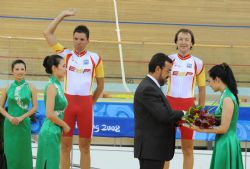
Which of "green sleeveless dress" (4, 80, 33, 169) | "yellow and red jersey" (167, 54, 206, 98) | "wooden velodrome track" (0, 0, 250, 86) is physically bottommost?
"green sleeveless dress" (4, 80, 33, 169)

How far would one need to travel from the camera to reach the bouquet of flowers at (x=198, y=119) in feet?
16.3

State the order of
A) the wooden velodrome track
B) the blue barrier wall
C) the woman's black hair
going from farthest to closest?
1. the wooden velodrome track
2. the blue barrier wall
3. the woman's black hair

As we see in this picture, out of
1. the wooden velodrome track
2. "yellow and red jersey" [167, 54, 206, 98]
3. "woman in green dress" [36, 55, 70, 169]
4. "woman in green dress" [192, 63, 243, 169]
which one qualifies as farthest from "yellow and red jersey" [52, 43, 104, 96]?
the wooden velodrome track

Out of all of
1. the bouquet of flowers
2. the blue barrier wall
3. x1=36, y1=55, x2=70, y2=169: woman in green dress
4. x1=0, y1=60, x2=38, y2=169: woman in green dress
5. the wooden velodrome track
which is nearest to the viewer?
the bouquet of flowers

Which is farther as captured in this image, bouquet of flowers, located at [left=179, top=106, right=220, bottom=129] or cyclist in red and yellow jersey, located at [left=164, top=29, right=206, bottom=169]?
cyclist in red and yellow jersey, located at [left=164, top=29, right=206, bottom=169]

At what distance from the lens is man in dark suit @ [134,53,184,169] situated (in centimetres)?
474

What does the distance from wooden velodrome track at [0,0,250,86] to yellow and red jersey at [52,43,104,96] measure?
182 inches

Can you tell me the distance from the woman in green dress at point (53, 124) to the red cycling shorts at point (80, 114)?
70cm

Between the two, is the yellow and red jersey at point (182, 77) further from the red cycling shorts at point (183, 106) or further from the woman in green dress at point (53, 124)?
the woman in green dress at point (53, 124)

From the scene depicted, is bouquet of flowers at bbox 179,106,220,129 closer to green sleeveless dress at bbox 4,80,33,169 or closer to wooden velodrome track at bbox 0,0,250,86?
green sleeveless dress at bbox 4,80,33,169

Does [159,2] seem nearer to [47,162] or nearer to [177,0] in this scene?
[177,0]

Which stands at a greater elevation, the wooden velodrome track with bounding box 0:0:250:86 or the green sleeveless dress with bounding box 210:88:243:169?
the wooden velodrome track with bounding box 0:0:250:86

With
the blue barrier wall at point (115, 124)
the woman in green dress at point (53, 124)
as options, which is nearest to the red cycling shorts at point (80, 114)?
the woman in green dress at point (53, 124)

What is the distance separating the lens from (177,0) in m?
15.7
